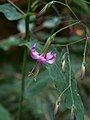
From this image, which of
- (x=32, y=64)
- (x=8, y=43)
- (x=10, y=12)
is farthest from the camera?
(x=8, y=43)

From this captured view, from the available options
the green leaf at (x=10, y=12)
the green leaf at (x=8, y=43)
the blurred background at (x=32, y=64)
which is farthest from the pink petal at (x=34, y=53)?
the green leaf at (x=8, y=43)

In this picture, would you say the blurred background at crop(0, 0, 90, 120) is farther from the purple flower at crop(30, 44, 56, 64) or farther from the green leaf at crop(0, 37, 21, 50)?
the purple flower at crop(30, 44, 56, 64)

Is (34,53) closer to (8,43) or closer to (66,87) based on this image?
(66,87)

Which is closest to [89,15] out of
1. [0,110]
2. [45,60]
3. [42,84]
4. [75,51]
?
[75,51]

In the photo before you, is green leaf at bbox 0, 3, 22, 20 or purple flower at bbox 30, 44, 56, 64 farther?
green leaf at bbox 0, 3, 22, 20

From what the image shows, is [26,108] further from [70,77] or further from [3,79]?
[70,77]

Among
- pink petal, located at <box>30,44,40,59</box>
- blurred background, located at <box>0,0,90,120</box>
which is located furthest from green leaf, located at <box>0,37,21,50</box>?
pink petal, located at <box>30,44,40,59</box>

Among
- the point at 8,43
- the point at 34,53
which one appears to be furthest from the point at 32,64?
the point at 34,53

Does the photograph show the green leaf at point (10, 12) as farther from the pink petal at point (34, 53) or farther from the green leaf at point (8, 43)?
the green leaf at point (8, 43)
